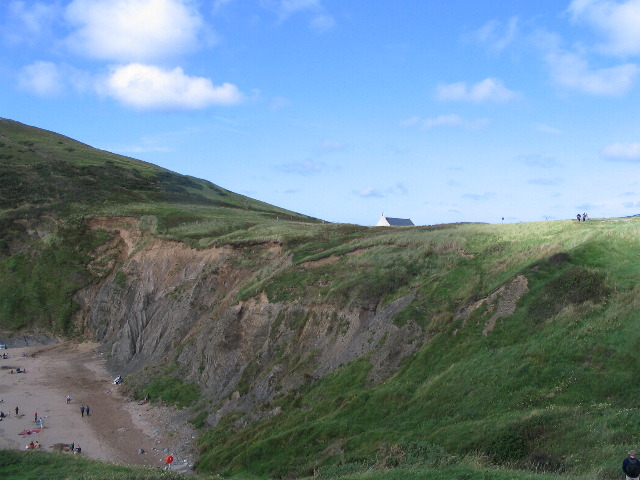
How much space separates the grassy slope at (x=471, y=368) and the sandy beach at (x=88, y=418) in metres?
3.27

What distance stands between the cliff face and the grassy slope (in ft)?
3.81

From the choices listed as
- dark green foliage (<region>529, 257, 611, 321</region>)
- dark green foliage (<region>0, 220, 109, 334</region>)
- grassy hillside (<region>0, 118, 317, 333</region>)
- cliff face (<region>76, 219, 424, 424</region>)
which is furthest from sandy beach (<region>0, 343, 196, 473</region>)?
→ dark green foliage (<region>529, 257, 611, 321</region>)

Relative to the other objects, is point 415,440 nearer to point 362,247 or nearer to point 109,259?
point 362,247

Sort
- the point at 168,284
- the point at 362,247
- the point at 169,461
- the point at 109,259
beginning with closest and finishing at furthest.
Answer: the point at 169,461, the point at 362,247, the point at 168,284, the point at 109,259

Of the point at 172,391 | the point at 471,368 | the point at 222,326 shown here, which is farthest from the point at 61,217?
the point at 471,368

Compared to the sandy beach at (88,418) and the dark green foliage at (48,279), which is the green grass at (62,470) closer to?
the sandy beach at (88,418)

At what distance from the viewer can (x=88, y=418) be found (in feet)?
113

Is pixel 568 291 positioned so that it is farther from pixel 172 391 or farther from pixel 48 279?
pixel 48 279

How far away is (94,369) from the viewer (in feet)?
151

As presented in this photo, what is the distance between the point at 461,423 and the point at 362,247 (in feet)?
69.6

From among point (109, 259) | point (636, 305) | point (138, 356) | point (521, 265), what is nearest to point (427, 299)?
point (521, 265)

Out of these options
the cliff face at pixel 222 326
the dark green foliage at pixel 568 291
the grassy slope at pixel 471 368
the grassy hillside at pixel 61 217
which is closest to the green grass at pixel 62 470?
the grassy slope at pixel 471 368

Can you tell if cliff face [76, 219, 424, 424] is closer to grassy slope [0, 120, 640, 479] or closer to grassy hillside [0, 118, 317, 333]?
grassy slope [0, 120, 640, 479]

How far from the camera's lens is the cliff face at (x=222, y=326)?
2902 cm
